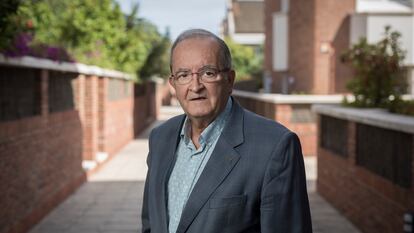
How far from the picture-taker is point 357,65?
13.1 meters

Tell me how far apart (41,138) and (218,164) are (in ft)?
28.0

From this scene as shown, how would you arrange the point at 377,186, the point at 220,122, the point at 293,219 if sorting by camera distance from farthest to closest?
the point at 377,186, the point at 220,122, the point at 293,219

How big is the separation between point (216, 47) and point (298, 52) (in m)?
30.4

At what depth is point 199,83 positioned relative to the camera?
2580mm

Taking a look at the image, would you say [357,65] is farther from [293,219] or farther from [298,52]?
[298,52]

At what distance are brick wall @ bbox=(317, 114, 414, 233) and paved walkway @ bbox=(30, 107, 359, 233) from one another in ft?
0.75

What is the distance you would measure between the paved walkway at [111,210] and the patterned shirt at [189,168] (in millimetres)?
7073

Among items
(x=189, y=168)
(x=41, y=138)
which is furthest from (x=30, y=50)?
(x=189, y=168)

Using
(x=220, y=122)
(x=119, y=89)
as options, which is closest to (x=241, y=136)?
(x=220, y=122)

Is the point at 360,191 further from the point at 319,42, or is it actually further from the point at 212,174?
the point at 319,42

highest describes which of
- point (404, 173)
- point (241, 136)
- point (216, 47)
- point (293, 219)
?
point (216, 47)

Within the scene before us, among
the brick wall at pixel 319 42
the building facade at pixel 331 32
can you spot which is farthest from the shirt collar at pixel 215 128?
the brick wall at pixel 319 42

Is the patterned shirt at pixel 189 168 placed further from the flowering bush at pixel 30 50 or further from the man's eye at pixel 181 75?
the flowering bush at pixel 30 50

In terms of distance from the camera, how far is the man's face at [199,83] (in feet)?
8.43
